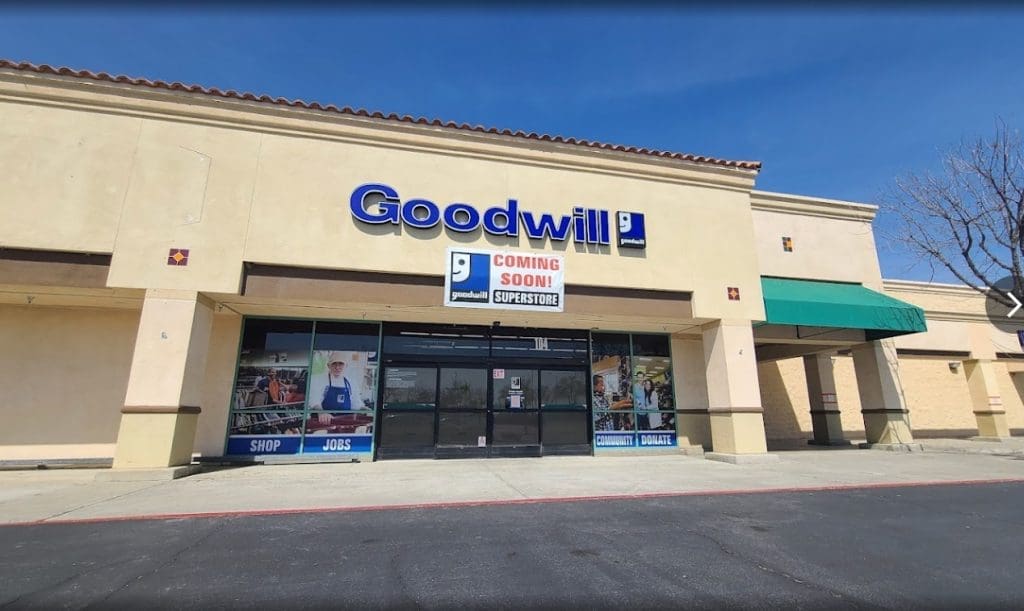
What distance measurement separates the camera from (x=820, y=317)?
1264 cm

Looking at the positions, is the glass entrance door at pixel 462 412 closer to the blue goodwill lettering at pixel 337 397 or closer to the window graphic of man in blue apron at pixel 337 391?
the window graphic of man in blue apron at pixel 337 391

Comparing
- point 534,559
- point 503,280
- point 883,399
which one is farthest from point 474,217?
point 883,399

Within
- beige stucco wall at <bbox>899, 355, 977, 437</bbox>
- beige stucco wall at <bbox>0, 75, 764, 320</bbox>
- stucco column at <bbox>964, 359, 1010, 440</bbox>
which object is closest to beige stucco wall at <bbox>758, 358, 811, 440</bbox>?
beige stucco wall at <bbox>899, 355, 977, 437</bbox>

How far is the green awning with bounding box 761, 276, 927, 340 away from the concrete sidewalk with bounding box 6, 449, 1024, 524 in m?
3.57

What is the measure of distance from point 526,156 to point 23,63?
10.8m

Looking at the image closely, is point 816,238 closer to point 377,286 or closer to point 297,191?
point 377,286

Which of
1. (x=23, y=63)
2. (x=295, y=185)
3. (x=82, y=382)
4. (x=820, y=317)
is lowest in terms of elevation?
(x=82, y=382)

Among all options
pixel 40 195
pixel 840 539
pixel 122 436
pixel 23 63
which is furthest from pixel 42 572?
pixel 23 63

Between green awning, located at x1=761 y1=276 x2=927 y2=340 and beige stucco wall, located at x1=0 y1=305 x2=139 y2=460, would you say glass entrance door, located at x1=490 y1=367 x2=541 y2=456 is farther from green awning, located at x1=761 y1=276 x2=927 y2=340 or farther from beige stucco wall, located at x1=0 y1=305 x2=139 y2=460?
beige stucco wall, located at x1=0 y1=305 x2=139 y2=460

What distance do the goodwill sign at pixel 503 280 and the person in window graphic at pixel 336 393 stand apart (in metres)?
3.74

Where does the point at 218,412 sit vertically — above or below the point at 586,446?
above

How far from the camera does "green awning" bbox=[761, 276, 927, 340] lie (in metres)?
12.7

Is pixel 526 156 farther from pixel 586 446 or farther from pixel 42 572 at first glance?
pixel 42 572

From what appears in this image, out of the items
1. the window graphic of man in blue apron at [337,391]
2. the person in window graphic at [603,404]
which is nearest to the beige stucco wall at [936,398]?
the person in window graphic at [603,404]
